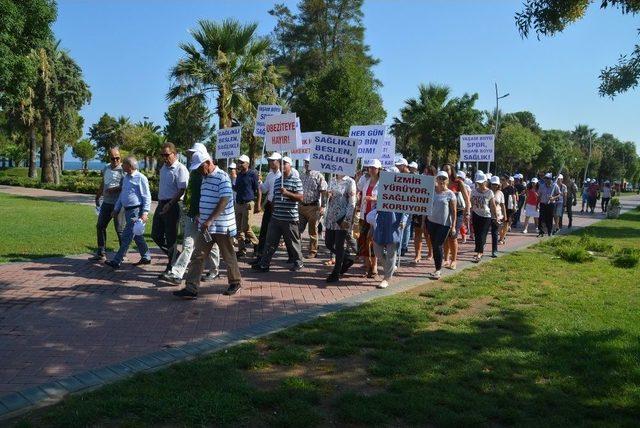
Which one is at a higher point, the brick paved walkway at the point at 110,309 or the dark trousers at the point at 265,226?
the dark trousers at the point at 265,226

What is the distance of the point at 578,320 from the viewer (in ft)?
20.6

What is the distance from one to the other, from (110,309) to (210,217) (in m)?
1.51

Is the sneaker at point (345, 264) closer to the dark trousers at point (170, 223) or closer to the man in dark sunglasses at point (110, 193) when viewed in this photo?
the dark trousers at point (170, 223)

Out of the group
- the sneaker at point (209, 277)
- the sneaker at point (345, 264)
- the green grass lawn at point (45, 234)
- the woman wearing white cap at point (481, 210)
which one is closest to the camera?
the sneaker at point (209, 277)

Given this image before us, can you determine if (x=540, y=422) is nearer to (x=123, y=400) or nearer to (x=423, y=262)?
(x=123, y=400)

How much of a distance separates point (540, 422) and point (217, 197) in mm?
4297

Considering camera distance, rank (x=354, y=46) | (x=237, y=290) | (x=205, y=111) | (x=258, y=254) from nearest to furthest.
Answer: (x=237, y=290) → (x=258, y=254) → (x=205, y=111) → (x=354, y=46)

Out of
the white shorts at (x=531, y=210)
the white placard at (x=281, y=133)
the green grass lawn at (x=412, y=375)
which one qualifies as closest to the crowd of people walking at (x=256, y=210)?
the white placard at (x=281, y=133)

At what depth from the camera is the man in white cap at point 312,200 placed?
9734 millimetres

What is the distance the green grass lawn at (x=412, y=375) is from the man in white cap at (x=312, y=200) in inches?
128

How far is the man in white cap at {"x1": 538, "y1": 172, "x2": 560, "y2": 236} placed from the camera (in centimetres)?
1494

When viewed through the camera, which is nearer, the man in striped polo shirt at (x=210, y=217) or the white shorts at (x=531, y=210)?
the man in striped polo shirt at (x=210, y=217)

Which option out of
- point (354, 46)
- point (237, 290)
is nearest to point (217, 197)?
point (237, 290)

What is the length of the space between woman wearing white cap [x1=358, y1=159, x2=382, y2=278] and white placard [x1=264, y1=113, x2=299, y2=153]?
5.15 feet
